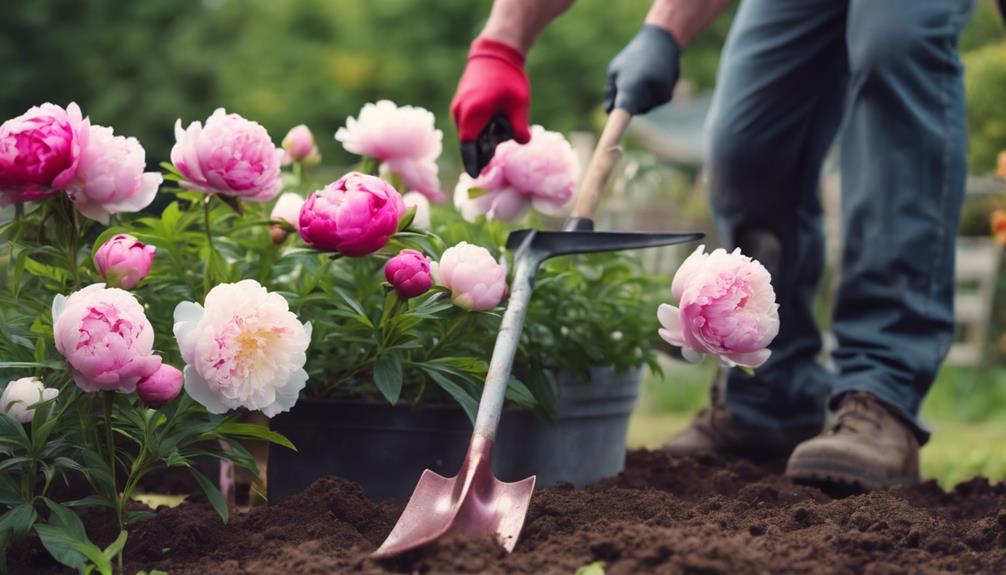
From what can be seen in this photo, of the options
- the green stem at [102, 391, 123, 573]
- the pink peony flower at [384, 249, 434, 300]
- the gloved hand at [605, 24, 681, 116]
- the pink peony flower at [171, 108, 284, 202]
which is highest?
the gloved hand at [605, 24, 681, 116]

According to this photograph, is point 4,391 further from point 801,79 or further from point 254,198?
point 801,79

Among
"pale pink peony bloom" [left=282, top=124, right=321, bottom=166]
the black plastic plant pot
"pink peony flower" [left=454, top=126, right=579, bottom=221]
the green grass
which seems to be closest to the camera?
the black plastic plant pot

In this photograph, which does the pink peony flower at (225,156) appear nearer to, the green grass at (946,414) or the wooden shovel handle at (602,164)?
the wooden shovel handle at (602,164)

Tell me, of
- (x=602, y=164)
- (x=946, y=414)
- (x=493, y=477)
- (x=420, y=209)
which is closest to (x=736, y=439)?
(x=602, y=164)

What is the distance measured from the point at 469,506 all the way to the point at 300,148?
3.44ft

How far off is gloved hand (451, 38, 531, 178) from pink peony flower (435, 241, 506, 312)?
0.48 metres

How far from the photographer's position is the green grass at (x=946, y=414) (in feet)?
11.4

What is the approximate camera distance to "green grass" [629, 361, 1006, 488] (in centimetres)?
346

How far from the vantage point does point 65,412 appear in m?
1.62

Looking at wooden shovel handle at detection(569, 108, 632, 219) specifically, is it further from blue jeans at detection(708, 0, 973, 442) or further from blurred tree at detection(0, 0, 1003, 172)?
blurred tree at detection(0, 0, 1003, 172)

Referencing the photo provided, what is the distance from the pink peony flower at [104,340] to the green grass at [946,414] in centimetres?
237

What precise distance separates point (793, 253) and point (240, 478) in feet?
4.61

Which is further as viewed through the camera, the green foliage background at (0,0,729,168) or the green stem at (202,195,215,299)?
the green foliage background at (0,0,729,168)

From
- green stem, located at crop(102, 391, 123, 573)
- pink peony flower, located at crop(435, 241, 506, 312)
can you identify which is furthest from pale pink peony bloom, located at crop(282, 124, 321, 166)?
green stem, located at crop(102, 391, 123, 573)
